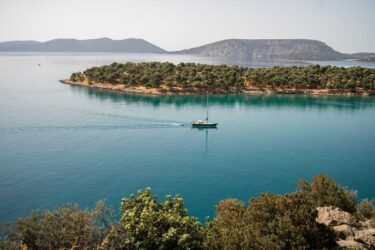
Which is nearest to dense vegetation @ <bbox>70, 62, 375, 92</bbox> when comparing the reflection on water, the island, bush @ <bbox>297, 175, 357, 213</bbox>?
the island

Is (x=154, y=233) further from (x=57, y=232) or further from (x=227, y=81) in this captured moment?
(x=227, y=81)

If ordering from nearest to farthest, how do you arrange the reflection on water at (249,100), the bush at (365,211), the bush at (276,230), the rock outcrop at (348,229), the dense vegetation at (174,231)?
the bush at (276,230) → the dense vegetation at (174,231) → the rock outcrop at (348,229) → the bush at (365,211) → the reflection on water at (249,100)

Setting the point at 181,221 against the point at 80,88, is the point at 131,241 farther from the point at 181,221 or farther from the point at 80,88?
the point at 80,88

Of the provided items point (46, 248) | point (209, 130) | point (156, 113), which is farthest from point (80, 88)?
point (46, 248)

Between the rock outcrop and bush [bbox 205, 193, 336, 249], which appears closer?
bush [bbox 205, 193, 336, 249]

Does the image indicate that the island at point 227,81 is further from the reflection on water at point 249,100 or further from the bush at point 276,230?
the bush at point 276,230

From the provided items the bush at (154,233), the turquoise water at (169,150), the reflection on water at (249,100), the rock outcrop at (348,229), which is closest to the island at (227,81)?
the reflection on water at (249,100)

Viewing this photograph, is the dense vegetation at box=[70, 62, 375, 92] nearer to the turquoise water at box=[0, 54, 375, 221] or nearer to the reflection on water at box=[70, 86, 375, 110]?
the reflection on water at box=[70, 86, 375, 110]
